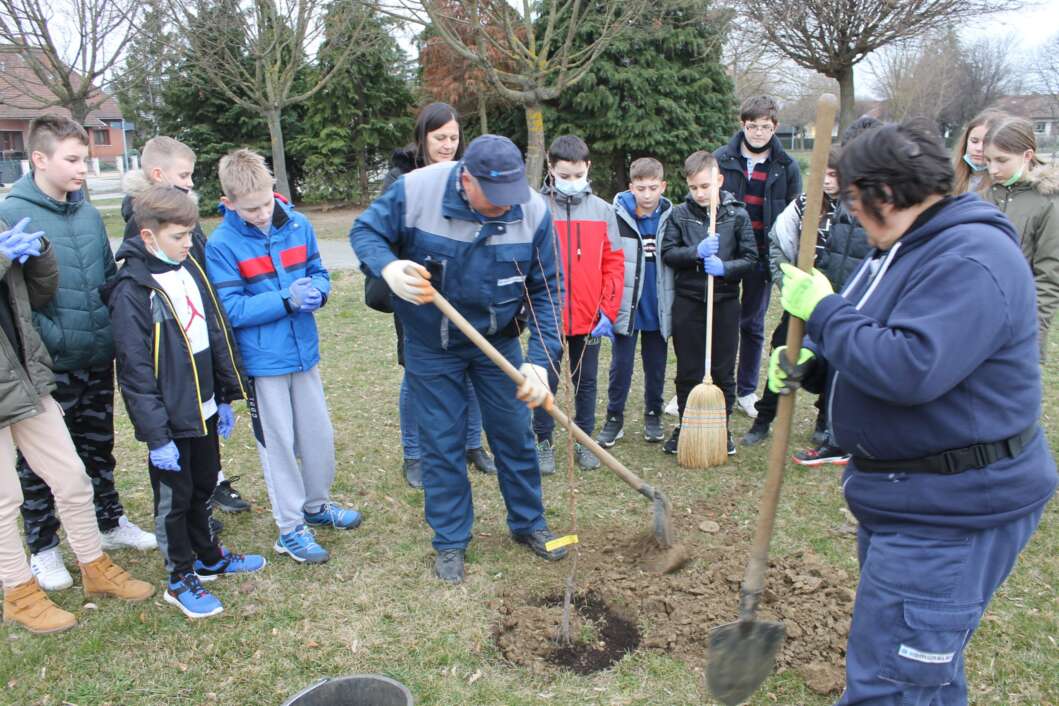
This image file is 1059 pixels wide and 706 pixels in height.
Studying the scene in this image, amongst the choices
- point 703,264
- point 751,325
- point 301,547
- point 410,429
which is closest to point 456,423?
point 301,547

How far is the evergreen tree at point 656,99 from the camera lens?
55.9 ft

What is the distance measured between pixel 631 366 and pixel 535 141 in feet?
31.9

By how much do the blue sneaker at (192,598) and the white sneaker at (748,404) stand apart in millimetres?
4070

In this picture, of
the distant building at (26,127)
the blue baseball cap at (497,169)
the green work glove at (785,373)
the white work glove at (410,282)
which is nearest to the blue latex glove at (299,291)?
the white work glove at (410,282)

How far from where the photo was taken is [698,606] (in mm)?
3541

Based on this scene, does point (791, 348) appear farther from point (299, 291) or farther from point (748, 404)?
point (748, 404)

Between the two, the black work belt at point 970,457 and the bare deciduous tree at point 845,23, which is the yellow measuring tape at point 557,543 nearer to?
the black work belt at point 970,457

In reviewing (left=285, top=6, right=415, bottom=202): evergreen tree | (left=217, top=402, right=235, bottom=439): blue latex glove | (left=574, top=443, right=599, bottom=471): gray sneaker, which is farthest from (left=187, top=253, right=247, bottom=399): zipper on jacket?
(left=285, top=6, right=415, bottom=202): evergreen tree

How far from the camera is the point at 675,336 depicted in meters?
5.38

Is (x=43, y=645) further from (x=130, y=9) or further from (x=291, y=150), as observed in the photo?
(x=291, y=150)

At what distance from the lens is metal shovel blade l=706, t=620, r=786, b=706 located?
2695 mm

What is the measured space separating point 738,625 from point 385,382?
4.98 meters

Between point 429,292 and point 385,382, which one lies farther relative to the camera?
point 385,382

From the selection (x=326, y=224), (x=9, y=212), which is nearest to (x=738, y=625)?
(x=9, y=212)
